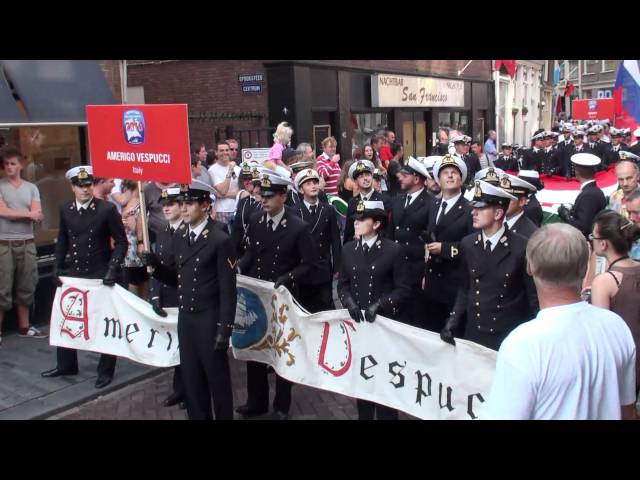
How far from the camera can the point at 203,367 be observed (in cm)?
528

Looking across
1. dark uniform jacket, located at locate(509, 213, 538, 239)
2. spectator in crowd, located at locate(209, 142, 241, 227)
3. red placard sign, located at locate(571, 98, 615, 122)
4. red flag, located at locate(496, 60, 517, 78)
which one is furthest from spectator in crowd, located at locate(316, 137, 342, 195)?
red flag, located at locate(496, 60, 517, 78)

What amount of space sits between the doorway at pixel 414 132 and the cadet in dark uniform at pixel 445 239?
17339 millimetres

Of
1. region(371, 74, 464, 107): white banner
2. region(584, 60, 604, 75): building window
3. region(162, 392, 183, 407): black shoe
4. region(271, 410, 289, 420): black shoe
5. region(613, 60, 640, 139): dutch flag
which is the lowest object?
region(271, 410, 289, 420): black shoe

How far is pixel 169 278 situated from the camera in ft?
18.6

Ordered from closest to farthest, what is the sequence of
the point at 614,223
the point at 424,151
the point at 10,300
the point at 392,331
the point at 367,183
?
the point at 614,223, the point at 392,331, the point at 367,183, the point at 10,300, the point at 424,151

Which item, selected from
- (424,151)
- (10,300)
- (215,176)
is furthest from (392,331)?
(424,151)

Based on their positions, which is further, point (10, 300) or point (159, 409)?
point (10, 300)

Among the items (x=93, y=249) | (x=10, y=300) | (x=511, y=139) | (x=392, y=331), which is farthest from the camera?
(x=511, y=139)

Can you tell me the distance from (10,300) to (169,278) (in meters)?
3.43

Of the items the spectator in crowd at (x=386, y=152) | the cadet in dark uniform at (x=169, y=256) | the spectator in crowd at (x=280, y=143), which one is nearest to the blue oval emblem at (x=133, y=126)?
the cadet in dark uniform at (x=169, y=256)

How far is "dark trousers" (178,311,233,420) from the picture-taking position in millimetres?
5195

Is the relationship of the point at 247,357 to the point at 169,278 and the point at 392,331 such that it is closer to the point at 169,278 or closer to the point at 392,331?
the point at 169,278

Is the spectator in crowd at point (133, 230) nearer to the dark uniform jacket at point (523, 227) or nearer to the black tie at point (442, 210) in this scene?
the black tie at point (442, 210)

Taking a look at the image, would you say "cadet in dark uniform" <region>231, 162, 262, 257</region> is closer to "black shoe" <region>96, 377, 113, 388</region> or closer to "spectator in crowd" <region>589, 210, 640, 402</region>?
"black shoe" <region>96, 377, 113, 388</region>
